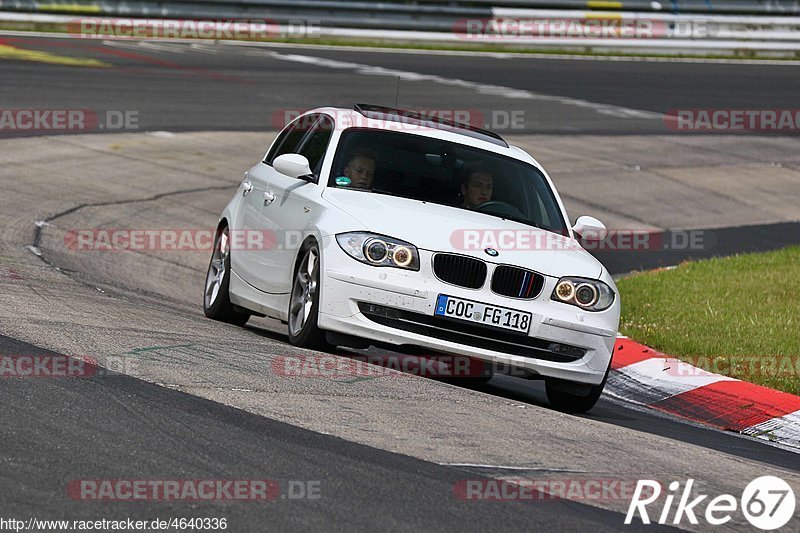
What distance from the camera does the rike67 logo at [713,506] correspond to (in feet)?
18.3

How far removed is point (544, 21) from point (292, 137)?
25.3m

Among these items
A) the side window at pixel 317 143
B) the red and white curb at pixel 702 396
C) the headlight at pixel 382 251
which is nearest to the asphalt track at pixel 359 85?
the side window at pixel 317 143

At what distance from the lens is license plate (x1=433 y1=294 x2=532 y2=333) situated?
8047mm

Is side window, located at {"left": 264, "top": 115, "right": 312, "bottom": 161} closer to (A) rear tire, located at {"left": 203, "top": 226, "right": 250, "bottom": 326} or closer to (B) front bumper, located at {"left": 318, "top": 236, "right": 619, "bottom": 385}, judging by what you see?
(A) rear tire, located at {"left": 203, "top": 226, "right": 250, "bottom": 326}

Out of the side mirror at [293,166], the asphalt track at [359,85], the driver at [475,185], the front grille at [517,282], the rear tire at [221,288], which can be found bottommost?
the asphalt track at [359,85]

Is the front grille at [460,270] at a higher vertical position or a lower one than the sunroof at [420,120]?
lower

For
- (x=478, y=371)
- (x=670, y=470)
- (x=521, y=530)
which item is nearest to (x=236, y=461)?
(x=521, y=530)

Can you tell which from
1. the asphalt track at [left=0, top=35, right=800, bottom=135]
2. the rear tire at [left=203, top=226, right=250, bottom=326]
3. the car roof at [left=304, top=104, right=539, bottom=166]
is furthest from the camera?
the asphalt track at [left=0, top=35, right=800, bottom=135]

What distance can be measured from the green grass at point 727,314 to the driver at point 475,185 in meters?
2.24

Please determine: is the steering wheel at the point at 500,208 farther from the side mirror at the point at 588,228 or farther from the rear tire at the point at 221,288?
the rear tire at the point at 221,288

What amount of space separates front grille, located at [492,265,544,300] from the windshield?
0.88 meters

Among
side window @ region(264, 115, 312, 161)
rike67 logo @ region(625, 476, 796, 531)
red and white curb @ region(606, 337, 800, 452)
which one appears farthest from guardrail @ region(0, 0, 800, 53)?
rike67 logo @ region(625, 476, 796, 531)

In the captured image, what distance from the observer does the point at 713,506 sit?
581cm

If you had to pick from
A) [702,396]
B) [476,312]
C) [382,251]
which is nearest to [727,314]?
[702,396]
